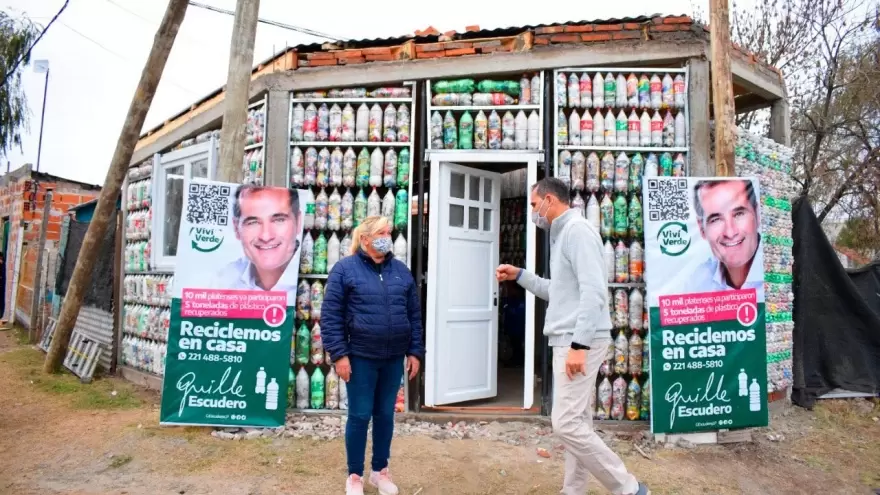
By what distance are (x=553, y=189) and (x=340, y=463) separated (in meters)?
2.58

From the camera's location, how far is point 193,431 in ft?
16.8

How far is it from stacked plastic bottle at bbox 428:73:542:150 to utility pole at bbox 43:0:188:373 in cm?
308

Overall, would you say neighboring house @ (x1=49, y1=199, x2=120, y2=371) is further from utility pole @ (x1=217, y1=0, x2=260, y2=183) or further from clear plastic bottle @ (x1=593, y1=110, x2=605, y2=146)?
clear plastic bottle @ (x1=593, y1=110, x2=605, y2=146)

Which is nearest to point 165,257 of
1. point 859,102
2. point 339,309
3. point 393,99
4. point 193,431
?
point 193,431

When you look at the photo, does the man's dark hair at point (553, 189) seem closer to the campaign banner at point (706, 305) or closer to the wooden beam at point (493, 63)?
the campaign banner at point (706, 305)

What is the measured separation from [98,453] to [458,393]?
3007mm

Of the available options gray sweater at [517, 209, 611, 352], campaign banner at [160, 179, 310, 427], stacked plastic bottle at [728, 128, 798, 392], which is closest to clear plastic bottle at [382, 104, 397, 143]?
campaign banner at [160, 179, 310, 427]

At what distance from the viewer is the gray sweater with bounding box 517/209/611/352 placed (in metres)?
3.28

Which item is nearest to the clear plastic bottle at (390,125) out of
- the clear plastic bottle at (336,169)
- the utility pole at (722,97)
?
the clear plastic bottle at (336,169)

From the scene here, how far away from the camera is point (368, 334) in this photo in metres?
3.62

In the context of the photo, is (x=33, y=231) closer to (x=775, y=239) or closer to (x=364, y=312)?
(x=364, y=312)

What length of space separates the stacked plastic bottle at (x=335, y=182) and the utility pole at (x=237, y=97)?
0.49 meters

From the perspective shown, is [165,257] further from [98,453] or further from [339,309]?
[339,309]

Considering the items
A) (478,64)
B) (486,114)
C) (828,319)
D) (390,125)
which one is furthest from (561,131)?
(828,319)
